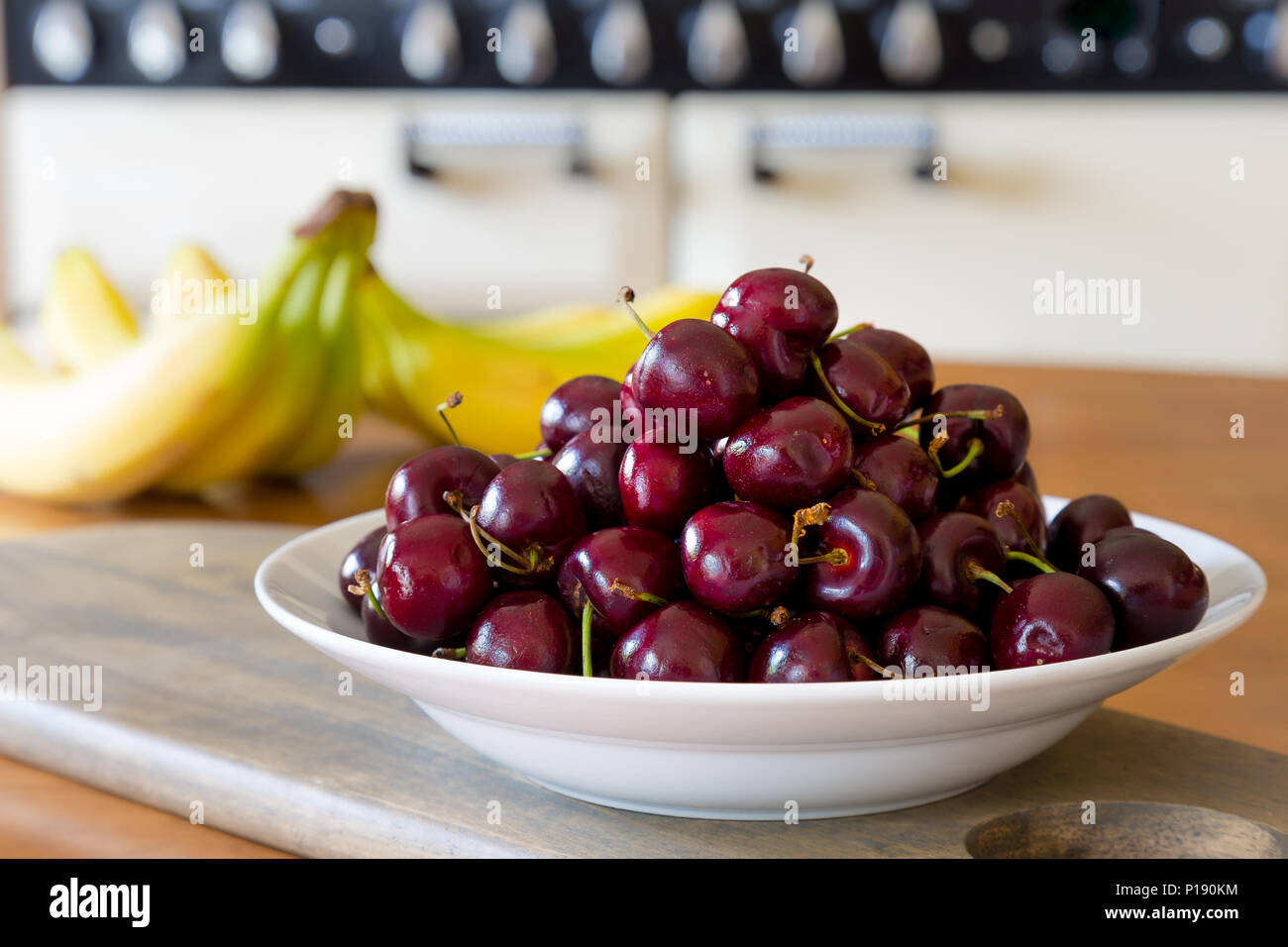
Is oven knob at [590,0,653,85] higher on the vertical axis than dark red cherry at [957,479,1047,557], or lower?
higher

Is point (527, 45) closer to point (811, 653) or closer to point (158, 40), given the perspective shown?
point (158, 40)

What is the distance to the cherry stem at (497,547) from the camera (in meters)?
0.44

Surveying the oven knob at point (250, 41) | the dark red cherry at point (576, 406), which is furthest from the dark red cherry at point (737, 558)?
the oven knob at point (250, 41)

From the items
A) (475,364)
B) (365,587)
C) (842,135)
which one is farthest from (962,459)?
(842,135)

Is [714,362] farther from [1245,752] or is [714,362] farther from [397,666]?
[1245,752]

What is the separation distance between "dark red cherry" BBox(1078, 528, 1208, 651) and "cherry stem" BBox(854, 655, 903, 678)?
9 centimetres

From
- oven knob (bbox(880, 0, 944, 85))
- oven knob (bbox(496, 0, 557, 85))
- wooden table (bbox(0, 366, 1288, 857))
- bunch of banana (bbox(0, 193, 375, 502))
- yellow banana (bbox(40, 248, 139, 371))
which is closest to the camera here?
wooden table (bbox(0, 366, 1288, 857))

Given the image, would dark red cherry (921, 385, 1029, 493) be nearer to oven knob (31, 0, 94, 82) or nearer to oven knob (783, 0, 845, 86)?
oven knob (783, 0, 845, 86)

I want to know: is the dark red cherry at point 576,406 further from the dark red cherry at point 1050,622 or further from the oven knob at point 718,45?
the oven knob at point 718,45

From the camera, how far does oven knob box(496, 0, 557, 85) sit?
6.72 feet

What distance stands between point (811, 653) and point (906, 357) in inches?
5.9

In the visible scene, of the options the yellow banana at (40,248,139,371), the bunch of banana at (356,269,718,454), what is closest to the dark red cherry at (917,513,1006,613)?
the bunch of banana at (356,269,718,454)

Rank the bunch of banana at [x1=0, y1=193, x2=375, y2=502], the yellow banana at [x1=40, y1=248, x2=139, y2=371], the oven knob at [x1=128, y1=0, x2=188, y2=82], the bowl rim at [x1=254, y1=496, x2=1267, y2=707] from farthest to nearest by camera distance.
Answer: the oven knob at [x1=128, y1=0, x2=188, y2=82] < the yellow banana at [x1=40, y1=248, x2=139, y2=371] < the bunch of banana at [x1=0, y1=193, x2=375, y2=502] < the bowl rim at [x1=254, y1=496, x2=1267, y2=707]
